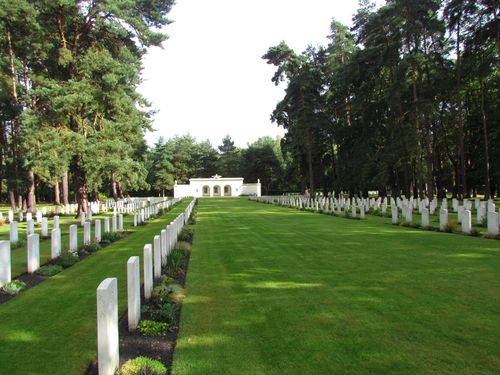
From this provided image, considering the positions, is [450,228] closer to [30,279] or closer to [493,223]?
[493,223]

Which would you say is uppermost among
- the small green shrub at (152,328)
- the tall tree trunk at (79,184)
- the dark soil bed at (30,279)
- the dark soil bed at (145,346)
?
the tall tree trunk at (79,184)

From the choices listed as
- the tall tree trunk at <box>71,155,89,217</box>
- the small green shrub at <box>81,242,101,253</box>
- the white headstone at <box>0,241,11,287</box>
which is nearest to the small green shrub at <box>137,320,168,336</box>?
the white headstone at <box>0,241,11,287</box>

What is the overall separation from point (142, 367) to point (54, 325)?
2.31 metres

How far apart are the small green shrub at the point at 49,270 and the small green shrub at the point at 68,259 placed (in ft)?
1.38

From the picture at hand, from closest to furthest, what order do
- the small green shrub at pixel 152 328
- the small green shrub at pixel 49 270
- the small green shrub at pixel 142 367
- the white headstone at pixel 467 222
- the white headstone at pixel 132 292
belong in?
the small green shrub at pixel 142 367
the small green shrub at pixel 152 328
the white headstone at pixel 132 292
the small green shrub at pixel 49 270
the white headstone at pixel 467 222

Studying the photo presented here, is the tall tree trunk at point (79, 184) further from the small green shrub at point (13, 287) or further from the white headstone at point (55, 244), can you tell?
the small green shrub at point (13, 287)

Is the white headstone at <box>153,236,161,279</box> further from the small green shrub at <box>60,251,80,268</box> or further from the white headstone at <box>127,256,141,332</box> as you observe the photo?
the small green shrub at <box>60,251,80,268</box>

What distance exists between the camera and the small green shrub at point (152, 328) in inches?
201

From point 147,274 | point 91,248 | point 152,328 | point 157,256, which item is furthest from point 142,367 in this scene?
point 91,248

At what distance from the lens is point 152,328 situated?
17.0 ft

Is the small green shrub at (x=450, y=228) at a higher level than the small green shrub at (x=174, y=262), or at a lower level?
higher

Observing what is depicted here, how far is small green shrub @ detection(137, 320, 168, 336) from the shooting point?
5117mm

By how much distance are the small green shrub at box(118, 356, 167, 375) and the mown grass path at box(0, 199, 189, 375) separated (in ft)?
1.84

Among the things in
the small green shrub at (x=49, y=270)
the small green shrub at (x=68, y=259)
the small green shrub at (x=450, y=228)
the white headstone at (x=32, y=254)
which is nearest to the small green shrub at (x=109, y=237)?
the small green shrub at (x=68, y=259)
